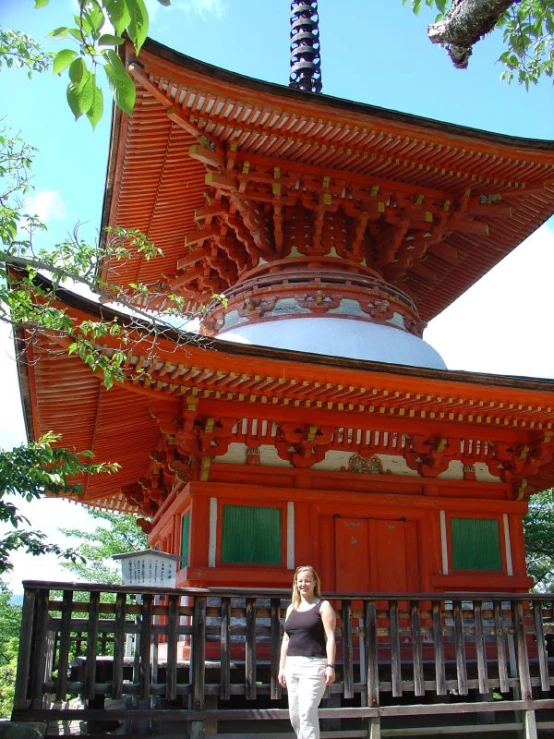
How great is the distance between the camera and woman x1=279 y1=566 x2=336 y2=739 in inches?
227

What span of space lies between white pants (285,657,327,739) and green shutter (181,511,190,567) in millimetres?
3739

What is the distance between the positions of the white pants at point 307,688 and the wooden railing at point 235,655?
57.3 inches

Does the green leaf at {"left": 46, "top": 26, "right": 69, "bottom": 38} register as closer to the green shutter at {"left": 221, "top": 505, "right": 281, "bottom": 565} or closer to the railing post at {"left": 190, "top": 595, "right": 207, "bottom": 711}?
the railing post at {"left": 190, "top": 595, "right": 207, "bottom": 711}

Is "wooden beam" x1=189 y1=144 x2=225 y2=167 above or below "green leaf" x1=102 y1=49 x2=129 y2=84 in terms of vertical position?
above

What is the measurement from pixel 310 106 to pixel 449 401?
471 cm

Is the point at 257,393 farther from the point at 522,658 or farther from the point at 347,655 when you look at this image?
the point at 522,658

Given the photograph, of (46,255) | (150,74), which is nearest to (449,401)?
(46,255)

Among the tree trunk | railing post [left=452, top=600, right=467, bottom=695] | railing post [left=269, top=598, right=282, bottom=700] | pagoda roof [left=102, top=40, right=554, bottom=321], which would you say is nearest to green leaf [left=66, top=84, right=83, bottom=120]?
the tree trunk

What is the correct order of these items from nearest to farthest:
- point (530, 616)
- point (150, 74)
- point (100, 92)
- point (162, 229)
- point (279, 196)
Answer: point (100, 92), point (530, 616), point (150, 74), point (279, 196), point (162, 229)

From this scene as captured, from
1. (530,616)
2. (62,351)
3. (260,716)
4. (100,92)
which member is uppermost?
(62,351)

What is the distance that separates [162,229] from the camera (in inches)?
525

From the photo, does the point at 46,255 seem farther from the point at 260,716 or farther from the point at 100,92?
the point at 260,716

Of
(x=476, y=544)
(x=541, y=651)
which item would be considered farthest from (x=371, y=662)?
(x=476, y=544)

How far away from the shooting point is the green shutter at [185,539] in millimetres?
9551
